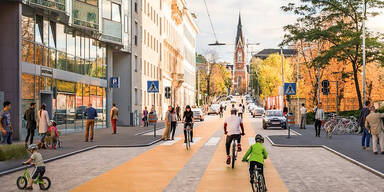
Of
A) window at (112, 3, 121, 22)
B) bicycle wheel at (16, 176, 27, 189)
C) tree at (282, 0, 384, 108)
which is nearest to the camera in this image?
bicycle wheel at (16, 176, 27, 189)

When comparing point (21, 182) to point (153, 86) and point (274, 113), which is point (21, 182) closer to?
point (153, 86)

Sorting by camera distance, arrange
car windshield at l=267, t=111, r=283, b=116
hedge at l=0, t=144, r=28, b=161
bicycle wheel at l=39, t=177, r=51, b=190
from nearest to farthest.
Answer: bicycle wheel at l=39, t=177, r=51, b=190, hedge at l=0, t=144, r=28, b=161, car windshield at l=267, t=111, r=283, b=116

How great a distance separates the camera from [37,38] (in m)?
29.3

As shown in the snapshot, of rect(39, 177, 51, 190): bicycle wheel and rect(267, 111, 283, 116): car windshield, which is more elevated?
rect(267, 111, 283, 116): car windshield

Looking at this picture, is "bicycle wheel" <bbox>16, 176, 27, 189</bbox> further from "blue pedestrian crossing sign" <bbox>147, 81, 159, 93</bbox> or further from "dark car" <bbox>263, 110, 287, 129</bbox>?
"dark car" <bbox>263, 110, 287, 129</bbox>

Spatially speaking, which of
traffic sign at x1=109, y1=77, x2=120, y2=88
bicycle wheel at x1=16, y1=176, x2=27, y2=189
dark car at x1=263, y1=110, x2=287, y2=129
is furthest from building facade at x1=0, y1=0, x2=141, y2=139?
bicycle wheel at x1=16, y1=176, x2=27, y2=189

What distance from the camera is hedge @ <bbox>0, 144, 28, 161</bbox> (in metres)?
16.6

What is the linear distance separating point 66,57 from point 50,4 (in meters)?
6.18

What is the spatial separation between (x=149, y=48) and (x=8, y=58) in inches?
1335

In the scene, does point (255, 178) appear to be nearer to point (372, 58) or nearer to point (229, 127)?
point (229, 127)

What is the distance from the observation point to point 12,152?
16.9 meters

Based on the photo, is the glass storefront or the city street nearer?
the city street

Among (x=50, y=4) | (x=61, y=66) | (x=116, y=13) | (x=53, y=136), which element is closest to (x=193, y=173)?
(x=53, y=136)

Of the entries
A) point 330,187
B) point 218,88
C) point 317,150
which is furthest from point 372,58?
point 218,88
